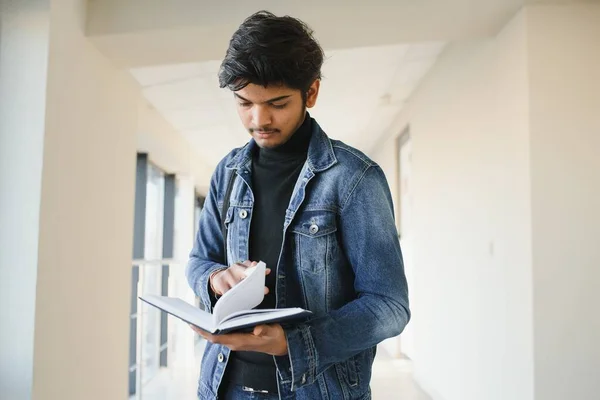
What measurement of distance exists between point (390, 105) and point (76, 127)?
355cm

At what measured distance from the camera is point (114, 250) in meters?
2.81

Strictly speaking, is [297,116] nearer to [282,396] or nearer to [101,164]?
[282,396]

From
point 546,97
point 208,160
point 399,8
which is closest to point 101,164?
point 399,8

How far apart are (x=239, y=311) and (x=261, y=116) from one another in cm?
35

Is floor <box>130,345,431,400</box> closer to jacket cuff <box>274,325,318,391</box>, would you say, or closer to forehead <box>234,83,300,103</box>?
jacket cuff <box>274,325,318,391</box>

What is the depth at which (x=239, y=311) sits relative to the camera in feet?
2.67

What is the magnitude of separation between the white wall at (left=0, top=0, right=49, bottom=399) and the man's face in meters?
1.37

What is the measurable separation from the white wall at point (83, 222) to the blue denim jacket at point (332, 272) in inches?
51.8

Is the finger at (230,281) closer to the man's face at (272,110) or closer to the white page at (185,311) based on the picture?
the white page at (185,311)

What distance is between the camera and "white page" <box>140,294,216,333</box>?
2.65 ft

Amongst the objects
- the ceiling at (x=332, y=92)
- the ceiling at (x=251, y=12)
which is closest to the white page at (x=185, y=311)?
the ceiling at (x=251, y=12)

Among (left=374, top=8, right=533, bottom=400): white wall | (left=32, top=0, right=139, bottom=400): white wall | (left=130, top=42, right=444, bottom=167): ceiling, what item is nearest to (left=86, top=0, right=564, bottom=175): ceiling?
(left=32, top=0, right=139, bottom=400): white wall

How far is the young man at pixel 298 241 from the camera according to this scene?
874mm

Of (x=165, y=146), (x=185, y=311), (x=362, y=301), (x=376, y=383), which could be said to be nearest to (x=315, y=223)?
(x=362, y=301)
